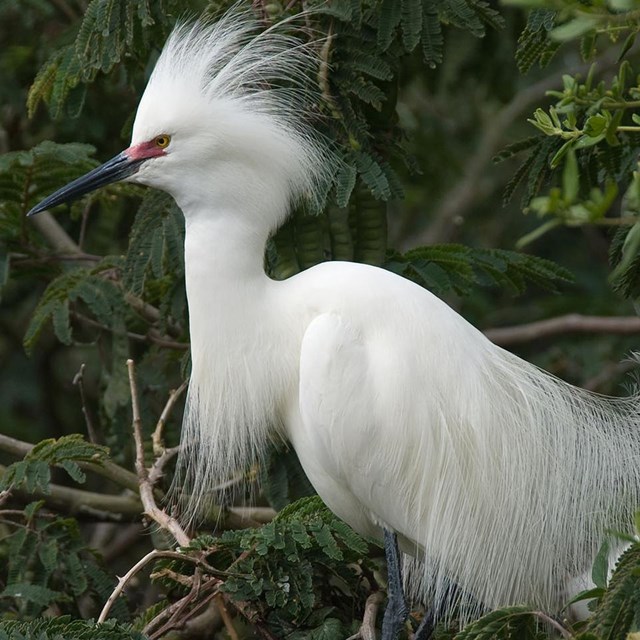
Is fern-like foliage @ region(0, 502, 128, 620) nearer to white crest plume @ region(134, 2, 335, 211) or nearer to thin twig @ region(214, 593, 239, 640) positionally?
thin twig @ region(214, 593, 239, 640)

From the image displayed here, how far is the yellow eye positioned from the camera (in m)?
2.88

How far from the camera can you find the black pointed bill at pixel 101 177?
9.52 feet

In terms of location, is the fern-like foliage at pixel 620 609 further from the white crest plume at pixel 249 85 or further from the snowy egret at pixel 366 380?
the white crest plume at pixel 249 85

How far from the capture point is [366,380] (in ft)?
9.24

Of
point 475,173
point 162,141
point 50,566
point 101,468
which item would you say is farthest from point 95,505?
point 475,173

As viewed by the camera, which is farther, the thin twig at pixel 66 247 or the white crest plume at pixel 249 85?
the thin twig at pixel 66 247

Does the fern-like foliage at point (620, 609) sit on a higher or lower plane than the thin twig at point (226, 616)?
higher

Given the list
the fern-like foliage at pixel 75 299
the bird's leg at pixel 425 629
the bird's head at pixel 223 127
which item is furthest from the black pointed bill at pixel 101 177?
the bird's leg at pixel 425 629

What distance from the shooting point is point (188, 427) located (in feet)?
10.6

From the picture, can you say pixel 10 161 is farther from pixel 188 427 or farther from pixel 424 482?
pixel 424 482

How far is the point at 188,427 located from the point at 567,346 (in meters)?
2.58

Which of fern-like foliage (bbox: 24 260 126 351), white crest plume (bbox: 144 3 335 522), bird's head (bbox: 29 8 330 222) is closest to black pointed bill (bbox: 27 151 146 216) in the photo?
bird's head (bbox: 29 8 330 222)

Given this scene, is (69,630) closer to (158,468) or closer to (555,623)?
(158,468)

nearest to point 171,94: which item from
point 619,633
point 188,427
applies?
point 188,427
